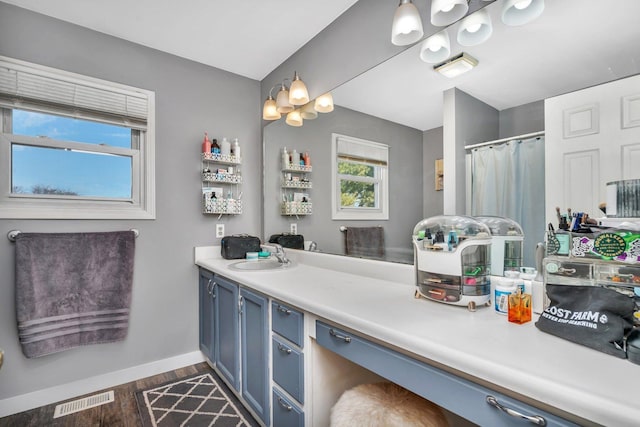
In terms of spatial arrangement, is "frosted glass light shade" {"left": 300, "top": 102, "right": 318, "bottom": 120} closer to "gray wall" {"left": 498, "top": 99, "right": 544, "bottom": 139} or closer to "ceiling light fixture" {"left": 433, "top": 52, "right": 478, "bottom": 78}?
"ceiling light fixture" {"left": 433, "top": 52, "right": 478, "bottom": 78}

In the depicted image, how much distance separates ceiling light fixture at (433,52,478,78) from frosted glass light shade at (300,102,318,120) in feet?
3.37

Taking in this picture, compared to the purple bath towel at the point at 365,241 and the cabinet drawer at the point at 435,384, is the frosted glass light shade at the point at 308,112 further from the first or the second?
the cabinet drawer at the point at 435,384

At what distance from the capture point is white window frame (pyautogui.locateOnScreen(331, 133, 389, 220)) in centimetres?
181

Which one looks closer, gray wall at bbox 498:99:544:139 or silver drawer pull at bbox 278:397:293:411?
gray wall at bbox 498:99:544:139

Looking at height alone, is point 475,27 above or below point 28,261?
above

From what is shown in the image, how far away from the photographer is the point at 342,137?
2.11m

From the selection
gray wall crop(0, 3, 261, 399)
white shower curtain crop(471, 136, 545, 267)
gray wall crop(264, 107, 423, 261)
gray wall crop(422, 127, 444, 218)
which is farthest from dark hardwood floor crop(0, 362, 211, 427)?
white shower curtain crop(471, 136, 545, 267)

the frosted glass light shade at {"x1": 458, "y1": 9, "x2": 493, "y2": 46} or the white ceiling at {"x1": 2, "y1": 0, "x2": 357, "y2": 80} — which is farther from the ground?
the white ceiling at {"x1": 2, "y1": 0, "x2": 357, "y2": 80}

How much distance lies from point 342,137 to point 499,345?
1.59 metres

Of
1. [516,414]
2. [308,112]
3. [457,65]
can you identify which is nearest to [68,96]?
[308,112]

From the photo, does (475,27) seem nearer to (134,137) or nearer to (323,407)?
(323,407)

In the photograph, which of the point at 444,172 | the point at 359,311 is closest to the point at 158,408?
the point at 359,311

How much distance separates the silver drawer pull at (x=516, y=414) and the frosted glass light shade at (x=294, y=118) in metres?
2.12

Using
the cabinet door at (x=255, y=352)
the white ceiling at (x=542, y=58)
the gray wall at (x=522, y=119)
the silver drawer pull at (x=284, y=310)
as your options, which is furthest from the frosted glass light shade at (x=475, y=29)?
the cabinet door at (x=255, y=352)
